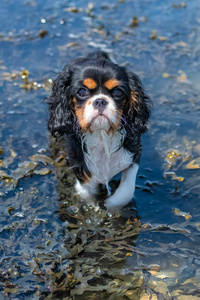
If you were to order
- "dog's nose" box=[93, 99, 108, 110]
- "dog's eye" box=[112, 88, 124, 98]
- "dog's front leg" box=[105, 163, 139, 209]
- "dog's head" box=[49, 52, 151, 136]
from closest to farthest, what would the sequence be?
"dog's nose" box=[93, 99, 108, 110] < "dog's head" box=[49, 52, 151, 136] < "dog's eye" box=[112, 88, 124, 98] < "dog's front leg" box=[105, 163, 139, 209]

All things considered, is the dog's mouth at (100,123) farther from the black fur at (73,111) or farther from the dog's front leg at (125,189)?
the dog's front leg at (125,189)

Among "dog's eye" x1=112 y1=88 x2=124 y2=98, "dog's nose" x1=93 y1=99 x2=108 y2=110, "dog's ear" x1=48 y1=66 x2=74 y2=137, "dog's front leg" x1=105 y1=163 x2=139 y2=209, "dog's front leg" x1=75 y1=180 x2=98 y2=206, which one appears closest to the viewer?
"dog's nose" x1=93 y1=99 x2=108 y2=110

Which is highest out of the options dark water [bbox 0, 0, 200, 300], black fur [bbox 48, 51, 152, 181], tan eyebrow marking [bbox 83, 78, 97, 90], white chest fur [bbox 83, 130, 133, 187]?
tan eyebrow marking [bbox 83, 78, 97, 90]

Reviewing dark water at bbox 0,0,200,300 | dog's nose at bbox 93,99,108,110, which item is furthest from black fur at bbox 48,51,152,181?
dark water at bbox 0,0,200,300

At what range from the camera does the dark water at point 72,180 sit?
12.3 feet

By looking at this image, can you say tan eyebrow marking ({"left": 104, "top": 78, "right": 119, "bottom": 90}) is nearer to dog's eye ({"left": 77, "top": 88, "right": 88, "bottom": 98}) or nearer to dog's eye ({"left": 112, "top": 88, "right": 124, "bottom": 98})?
dog's eye ({"left": 112, "top": 88, "right": 124, "bottom": 98})

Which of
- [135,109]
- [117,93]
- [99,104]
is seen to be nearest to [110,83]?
[117,93]

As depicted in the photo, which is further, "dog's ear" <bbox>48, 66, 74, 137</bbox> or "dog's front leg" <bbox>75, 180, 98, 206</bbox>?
"dog's front leg" <bbox>75, 180, 98, 206</bbox>

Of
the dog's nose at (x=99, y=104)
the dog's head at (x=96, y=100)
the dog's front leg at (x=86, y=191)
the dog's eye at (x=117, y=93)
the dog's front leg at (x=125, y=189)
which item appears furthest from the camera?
the dog's front leg at (x=86, y=191)

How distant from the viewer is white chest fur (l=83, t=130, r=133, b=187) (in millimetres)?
4098

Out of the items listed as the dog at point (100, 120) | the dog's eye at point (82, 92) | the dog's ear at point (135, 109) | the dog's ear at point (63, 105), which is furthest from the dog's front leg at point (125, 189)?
the dog's eye at point (82, 92)

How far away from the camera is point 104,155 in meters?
4.24

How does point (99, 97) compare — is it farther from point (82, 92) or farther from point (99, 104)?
point (82, 92)

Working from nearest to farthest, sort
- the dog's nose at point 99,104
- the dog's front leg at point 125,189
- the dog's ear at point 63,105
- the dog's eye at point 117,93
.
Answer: the dog's nose at point 99,104, the dog's eye at point 117,93, the dog's ear at point 63,105, the dog's front leg at point 125,189
